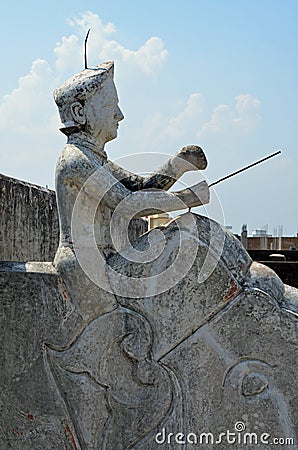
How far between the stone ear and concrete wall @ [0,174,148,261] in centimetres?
128

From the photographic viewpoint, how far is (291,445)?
3504 millimetres

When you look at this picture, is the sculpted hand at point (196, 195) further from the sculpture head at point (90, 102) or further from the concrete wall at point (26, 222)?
the concrete wall at point (26, 222)

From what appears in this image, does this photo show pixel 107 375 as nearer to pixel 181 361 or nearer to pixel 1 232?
pixel 181 361

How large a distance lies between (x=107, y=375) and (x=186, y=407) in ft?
1.35

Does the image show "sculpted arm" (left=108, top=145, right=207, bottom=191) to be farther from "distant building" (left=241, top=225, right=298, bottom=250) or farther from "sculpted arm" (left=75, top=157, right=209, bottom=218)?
"distant building" (left=241, top=225, right=298, bottom=250)

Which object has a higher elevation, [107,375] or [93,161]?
[93,161]

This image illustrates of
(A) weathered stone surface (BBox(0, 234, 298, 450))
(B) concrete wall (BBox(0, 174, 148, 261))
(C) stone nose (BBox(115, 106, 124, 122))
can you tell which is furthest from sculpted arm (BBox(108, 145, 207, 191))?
(B) concrete wall (BBox(0, 174, 148, 261))

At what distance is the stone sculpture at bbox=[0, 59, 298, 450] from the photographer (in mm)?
3502

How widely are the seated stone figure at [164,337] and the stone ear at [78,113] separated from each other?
194mm

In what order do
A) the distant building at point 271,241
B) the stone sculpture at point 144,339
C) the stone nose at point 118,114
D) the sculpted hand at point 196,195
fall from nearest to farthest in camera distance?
the stone sculpture at point 144,339
the sculpted hand at point 196,195
the stone nose at point 118,114
the distant building at point 271,241

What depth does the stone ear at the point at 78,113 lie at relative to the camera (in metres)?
3.68

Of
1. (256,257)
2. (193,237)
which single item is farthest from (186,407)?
(256,257)

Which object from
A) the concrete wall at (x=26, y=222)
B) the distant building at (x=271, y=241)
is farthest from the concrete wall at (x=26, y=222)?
the distant building at (x=271, y=241)

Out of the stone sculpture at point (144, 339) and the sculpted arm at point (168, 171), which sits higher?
the sculpted arm at point (168, 171)
